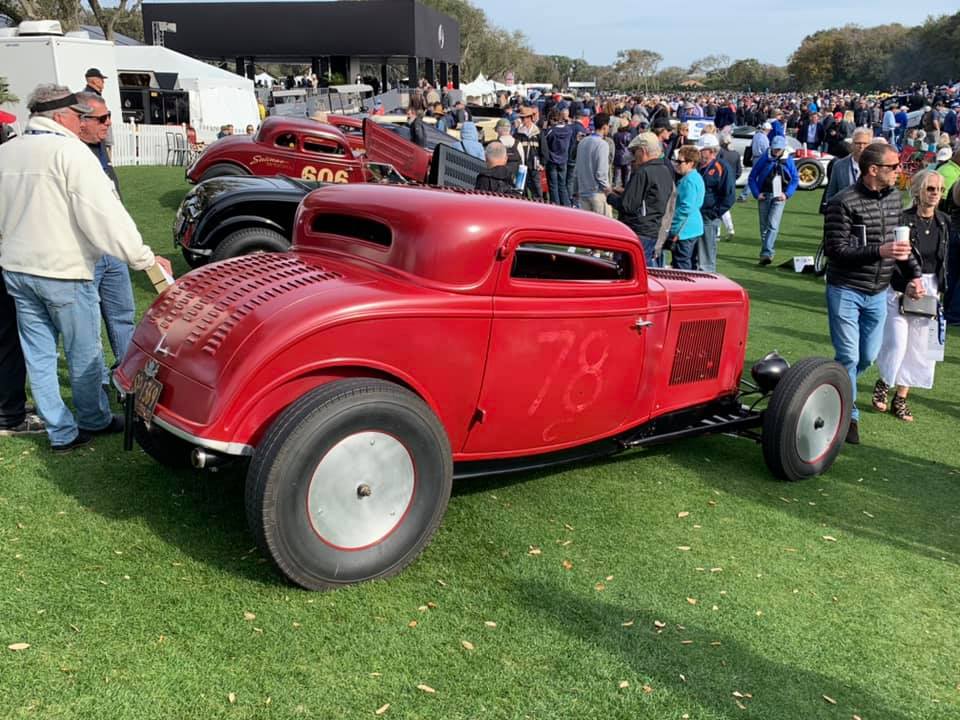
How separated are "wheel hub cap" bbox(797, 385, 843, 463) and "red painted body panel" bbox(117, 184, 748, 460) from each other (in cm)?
97

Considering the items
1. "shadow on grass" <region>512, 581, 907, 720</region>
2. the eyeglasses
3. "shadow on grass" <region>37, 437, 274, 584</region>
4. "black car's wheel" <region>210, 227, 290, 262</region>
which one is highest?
the eyeglasses

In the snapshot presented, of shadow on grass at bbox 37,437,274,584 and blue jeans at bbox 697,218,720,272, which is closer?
shadow on grass at bbox 37,437,274,584

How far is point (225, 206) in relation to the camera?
8.09m

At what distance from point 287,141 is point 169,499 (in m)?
8.81

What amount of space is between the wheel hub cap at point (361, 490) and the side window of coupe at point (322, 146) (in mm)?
9311

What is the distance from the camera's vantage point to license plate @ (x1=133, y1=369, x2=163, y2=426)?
11.6 feet

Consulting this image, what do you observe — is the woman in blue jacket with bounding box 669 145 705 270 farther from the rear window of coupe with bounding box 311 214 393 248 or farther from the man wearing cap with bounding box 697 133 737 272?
the rear window of coupe with bounding box 311 214 393 248

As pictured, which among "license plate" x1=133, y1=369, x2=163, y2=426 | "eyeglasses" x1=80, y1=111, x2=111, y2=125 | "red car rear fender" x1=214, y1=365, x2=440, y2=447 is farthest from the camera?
"eyeglasses" x1=80, y1=111, x2=111, y2=125

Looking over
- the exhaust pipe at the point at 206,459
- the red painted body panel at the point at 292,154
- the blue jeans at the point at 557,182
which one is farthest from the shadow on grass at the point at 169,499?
the blue jeans at the point at 557,182

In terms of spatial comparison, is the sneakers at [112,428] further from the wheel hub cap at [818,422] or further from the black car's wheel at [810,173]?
the black car's wheel at [810,173]

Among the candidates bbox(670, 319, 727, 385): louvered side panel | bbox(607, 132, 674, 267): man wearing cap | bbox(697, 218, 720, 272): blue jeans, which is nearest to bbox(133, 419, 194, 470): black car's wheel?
bbox(670, 319, 727, 385): louvered side panel

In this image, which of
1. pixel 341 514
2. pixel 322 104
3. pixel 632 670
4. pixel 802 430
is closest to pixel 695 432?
pixel 802 430

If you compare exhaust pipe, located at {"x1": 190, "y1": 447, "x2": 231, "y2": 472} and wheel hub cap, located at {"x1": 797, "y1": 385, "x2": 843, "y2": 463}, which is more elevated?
exhaust pipe, located at {"x1": 190, "y1": 447, "x2": 231, "y2": 472}

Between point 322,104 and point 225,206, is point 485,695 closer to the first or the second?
point 225,206
